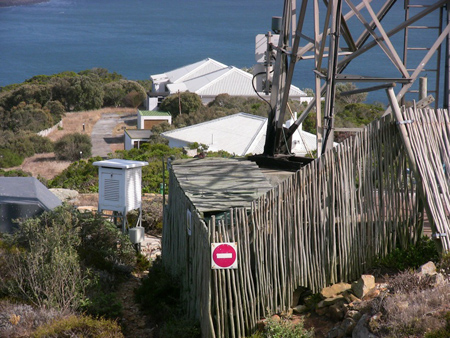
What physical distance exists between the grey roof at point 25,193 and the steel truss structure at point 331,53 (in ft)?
12.9

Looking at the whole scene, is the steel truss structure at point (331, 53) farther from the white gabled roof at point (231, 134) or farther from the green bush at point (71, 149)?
the green bush at point (71, 149)

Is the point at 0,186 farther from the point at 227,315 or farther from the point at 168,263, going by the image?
the point at 227,315

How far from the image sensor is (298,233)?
6.61 meters

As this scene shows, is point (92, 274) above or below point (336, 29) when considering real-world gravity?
below

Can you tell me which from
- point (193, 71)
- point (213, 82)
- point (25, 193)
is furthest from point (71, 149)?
point (25, 193)

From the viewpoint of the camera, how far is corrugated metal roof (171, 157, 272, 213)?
725 cm

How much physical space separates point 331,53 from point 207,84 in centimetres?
5854

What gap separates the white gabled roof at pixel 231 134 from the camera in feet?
119

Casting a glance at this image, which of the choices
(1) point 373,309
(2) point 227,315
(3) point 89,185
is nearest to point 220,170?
(2) point 227,315

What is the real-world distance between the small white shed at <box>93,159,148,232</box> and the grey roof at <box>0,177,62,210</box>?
894 millimetres

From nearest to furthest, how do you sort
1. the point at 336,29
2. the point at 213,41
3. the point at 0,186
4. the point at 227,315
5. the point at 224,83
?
the point at 227,315 < the point at 336,29 < the point at 0,186 < the point at 224,83 < the point at 213,41

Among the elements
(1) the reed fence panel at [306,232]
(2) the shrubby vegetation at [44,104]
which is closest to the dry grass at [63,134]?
(2) the shrubby vegetation at [44,104]

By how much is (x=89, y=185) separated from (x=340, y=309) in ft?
51.4

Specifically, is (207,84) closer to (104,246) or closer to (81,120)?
(81,120)
